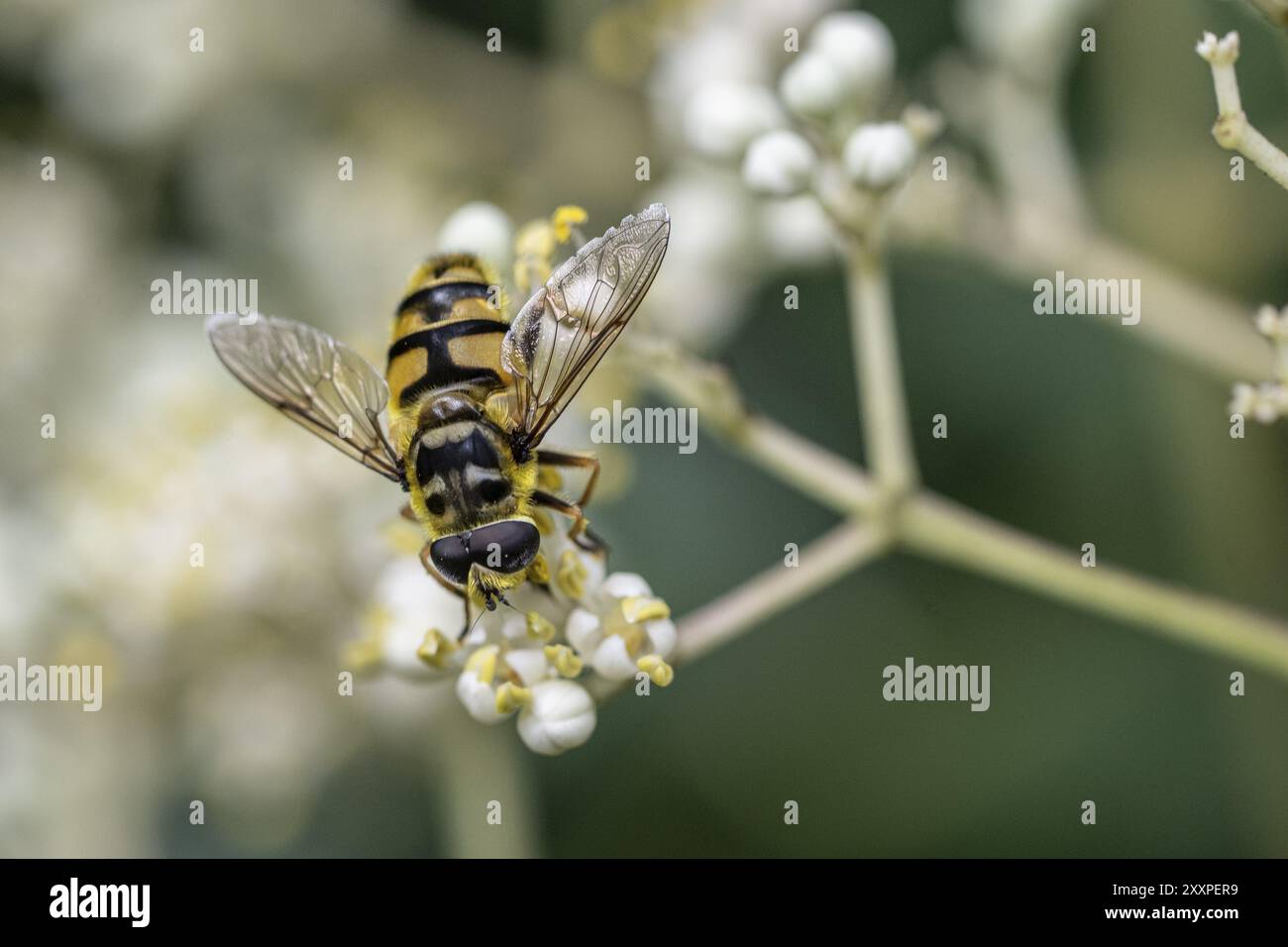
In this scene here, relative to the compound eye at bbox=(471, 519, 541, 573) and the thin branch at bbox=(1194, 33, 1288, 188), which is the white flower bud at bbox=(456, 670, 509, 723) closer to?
the compound eye at bbox=(471, 519, 541, 573)

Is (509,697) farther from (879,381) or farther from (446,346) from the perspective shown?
(879,381)

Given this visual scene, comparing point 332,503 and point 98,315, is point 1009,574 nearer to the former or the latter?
point 332,503

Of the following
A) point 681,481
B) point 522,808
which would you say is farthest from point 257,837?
point 681,481

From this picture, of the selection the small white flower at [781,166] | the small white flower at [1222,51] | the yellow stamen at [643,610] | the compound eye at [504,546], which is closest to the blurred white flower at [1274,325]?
the small white flower at [1222,51]

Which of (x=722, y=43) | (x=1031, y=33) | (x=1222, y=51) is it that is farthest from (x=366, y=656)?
(x=1031, y=33)

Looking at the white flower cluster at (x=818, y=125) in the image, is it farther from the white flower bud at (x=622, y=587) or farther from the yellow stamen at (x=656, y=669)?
the yellow stamen at (x=656, y=669)

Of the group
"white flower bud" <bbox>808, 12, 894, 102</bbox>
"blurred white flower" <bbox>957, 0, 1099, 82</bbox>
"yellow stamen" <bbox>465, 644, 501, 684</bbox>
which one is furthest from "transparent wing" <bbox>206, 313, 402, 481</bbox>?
"blurred white flower" <bbox>957, 0, 1099, 82</bbox>
